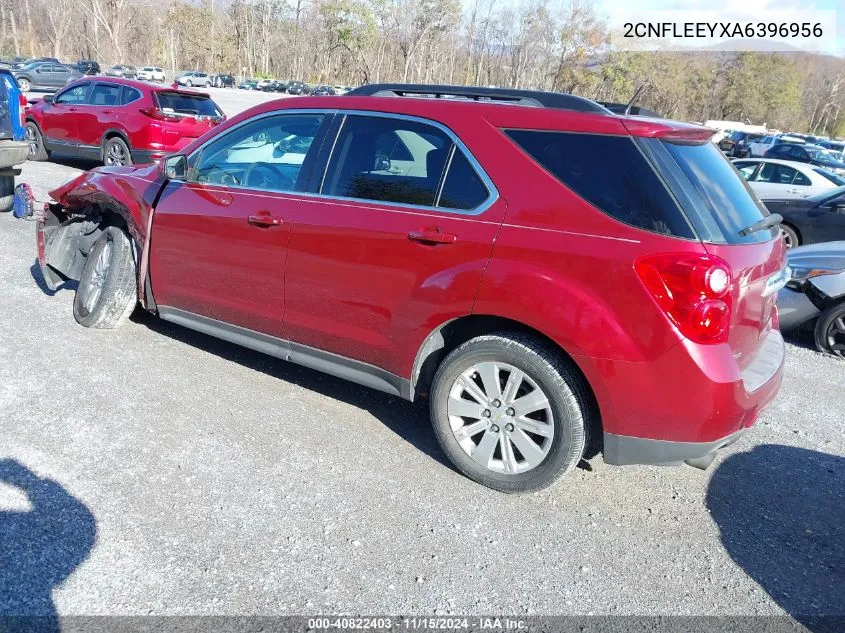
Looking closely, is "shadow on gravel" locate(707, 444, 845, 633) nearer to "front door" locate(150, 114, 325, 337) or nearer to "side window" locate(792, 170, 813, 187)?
"front door" locate(150, 114, 325, 337)

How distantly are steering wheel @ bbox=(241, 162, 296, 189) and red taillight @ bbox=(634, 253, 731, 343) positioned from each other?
2130mm

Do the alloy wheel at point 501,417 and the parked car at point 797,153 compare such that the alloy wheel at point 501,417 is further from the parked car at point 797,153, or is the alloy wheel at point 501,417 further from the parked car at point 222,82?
the parked car at point 222,82

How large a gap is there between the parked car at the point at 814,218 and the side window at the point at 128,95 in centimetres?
1043

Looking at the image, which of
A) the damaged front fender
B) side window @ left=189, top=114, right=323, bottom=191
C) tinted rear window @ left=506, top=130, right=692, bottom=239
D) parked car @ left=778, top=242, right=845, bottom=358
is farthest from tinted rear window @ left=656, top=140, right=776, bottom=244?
the damaged front fender

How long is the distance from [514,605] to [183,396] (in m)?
2.45

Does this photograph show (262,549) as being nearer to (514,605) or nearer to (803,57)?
(514,605)

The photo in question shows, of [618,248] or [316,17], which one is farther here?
[316,17]

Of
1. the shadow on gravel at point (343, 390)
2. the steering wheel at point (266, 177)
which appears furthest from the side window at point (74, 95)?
the steering wheel at point (266, 177)

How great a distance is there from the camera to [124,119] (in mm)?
11508

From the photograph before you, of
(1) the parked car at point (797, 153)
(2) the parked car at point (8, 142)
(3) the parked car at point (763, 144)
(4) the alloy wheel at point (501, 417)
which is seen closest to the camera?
(4) the alloy wheel at point (501, 417)

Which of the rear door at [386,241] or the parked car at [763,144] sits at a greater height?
the rear door at [386,241]

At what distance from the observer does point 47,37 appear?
93188 millimetres

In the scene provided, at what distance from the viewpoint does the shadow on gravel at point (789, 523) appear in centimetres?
275

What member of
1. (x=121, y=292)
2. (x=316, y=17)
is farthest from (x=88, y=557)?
(x=316, y=17)
